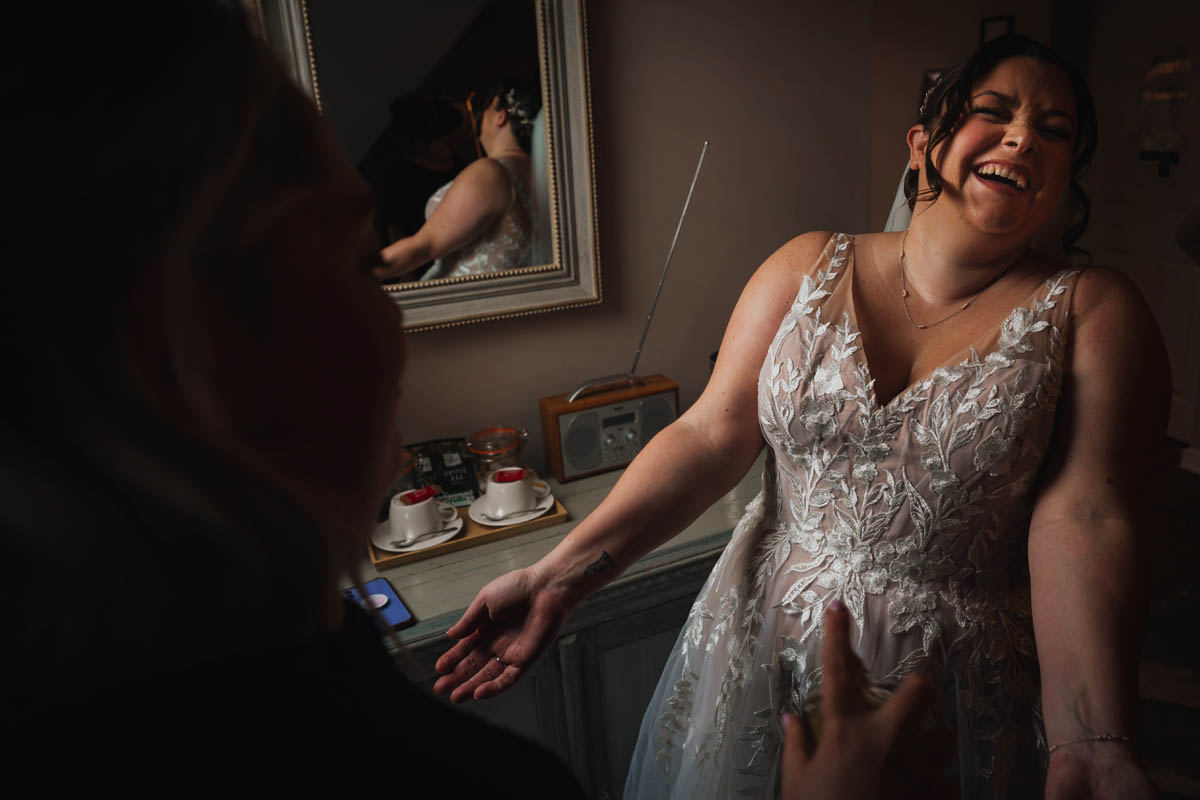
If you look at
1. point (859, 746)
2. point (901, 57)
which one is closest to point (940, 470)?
point (859, 746)

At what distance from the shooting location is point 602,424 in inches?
72.5

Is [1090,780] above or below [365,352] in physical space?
below

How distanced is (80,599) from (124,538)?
30 millimetres

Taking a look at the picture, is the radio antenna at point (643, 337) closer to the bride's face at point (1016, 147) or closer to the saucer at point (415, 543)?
the saucer at point (415, 543)

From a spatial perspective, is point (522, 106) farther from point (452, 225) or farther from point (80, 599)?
point (80, 599)

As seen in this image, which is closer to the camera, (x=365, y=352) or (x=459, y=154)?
(x=365, y=352)

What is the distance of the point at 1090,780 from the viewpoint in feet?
2.70

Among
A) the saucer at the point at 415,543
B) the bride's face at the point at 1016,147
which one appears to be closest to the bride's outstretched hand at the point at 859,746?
the bride's face at the point at 1016,147

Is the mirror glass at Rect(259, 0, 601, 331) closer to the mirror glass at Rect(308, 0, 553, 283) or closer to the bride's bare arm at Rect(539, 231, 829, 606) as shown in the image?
the mirror glass at Rect(308, 0, 553, 283)

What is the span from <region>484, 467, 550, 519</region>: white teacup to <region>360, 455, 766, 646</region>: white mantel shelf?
61mm

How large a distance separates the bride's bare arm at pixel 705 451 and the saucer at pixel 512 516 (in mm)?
522

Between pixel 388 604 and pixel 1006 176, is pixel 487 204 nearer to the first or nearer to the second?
pixel 388 604

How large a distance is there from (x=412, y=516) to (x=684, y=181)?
106cm

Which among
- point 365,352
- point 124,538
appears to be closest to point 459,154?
point 365,352
